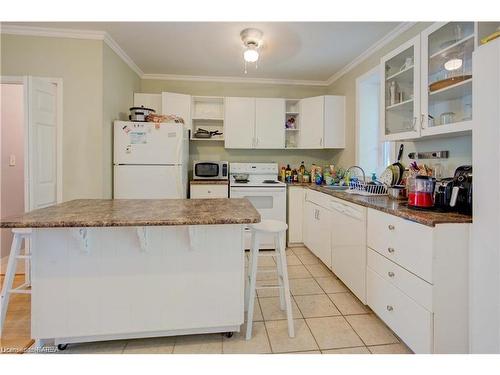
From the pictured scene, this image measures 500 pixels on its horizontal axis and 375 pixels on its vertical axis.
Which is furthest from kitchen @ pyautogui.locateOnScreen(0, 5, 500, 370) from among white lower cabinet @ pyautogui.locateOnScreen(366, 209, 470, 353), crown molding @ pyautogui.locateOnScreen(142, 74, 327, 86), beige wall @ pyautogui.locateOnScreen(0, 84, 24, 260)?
beige wall @ pyautogui.locateOnScreen(0, 84, 24, 260)

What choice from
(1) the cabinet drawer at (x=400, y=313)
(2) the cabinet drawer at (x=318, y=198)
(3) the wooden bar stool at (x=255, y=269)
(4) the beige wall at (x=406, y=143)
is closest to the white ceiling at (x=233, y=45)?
(4) the beige wall at (x=406, y=143)

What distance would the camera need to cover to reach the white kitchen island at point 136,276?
5.25 ft

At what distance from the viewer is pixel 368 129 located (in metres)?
3.40

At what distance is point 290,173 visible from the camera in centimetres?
411

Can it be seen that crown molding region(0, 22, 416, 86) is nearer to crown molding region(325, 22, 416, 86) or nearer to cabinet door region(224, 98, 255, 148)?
crown molding region(325, 22, 416, 86)

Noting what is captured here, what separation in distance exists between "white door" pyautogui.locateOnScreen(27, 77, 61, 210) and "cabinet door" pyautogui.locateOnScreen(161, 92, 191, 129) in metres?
1.26

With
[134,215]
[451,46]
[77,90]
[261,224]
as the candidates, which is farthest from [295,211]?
[77,90]

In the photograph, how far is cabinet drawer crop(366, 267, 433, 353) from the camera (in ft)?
4.89

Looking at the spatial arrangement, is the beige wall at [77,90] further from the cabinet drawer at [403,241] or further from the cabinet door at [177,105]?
the cabinet drawer at [403,241]

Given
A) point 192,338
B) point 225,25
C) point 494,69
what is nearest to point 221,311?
point 192,338

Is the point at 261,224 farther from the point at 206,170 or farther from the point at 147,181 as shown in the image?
the point at 206,170

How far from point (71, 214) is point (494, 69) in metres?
2.29

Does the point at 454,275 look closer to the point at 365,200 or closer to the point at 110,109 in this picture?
the point at 365,200

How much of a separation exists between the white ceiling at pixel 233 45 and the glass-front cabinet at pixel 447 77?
0.82 metres
